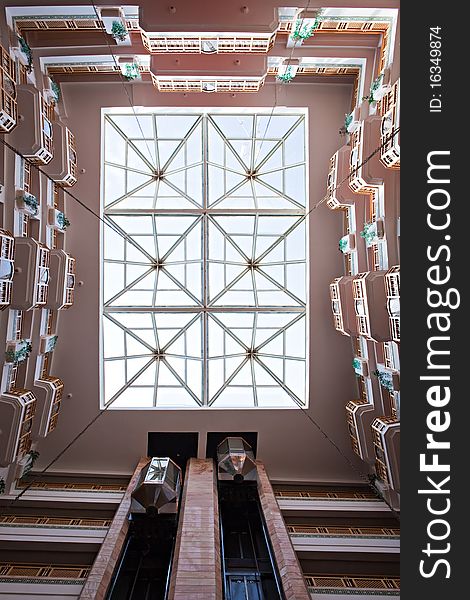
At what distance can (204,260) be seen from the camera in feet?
67.6

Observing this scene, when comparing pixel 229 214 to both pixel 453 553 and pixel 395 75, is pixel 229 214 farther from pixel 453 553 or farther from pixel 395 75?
pixel 453 553

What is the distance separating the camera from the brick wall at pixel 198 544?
1202 centimetres

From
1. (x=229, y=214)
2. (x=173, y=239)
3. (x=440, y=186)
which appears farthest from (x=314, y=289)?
(x=440, y=186)

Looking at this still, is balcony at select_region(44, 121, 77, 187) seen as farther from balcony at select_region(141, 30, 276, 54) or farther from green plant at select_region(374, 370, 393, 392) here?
green plant at select_region(374, 370, 393, 392)

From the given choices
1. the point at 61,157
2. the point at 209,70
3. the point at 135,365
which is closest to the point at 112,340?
the point at 135,365

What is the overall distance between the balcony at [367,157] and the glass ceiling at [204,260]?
188 inches

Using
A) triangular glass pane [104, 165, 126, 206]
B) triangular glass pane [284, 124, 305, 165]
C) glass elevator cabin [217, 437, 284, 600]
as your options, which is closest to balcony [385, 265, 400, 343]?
glass elevator cabin [217, 437, 284, 600]

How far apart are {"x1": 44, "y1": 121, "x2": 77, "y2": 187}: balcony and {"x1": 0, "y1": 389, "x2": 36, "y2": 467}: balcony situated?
7.39 meters

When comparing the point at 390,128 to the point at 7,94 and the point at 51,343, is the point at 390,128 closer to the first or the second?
the point at 7,94

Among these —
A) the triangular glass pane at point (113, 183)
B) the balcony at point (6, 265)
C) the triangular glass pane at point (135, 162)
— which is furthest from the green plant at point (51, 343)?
the triangular glass pane at point (135, 162)

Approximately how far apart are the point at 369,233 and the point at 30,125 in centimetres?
1095

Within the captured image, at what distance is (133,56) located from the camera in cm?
1711

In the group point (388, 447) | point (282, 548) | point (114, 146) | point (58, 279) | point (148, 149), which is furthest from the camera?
point (148, 149)

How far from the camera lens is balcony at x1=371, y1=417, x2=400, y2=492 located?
51.2 ft
